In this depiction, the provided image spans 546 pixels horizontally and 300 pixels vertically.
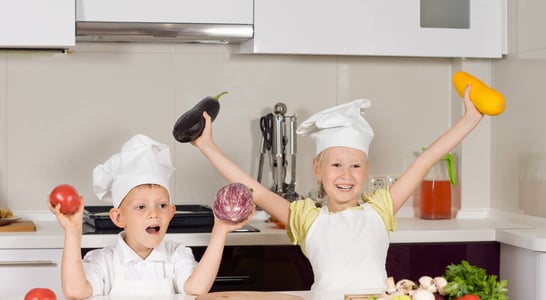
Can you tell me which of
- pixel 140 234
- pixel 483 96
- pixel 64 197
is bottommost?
pixel 140 234

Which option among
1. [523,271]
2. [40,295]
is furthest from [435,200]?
[40,295]

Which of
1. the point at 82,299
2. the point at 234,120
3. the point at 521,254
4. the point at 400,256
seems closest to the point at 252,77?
the point at 234,120

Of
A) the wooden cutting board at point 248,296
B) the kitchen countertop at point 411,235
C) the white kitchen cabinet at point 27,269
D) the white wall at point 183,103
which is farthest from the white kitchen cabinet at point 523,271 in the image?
the white kitchen cabinet at point 27,269

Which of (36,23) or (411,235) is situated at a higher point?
(36,23)

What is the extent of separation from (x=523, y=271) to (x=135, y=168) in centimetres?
131

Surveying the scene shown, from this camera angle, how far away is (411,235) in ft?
9.52

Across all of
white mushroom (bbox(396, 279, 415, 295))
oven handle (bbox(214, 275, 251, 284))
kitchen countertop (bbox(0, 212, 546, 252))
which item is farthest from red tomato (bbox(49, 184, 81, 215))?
oven handle (bbox(214, 275, 251, 284))

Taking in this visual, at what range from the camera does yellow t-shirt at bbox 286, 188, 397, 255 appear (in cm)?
235

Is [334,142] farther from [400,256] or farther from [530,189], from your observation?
[530,189]

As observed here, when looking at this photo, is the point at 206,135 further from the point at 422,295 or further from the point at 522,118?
the point at 522,118

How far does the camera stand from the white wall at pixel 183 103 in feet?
10.5

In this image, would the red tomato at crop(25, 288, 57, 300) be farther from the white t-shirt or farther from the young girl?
the young girl

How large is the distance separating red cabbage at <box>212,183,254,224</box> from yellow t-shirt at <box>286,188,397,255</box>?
17.7 inches

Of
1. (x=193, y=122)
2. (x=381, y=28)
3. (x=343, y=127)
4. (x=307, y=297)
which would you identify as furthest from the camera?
(x=381, y=28)
